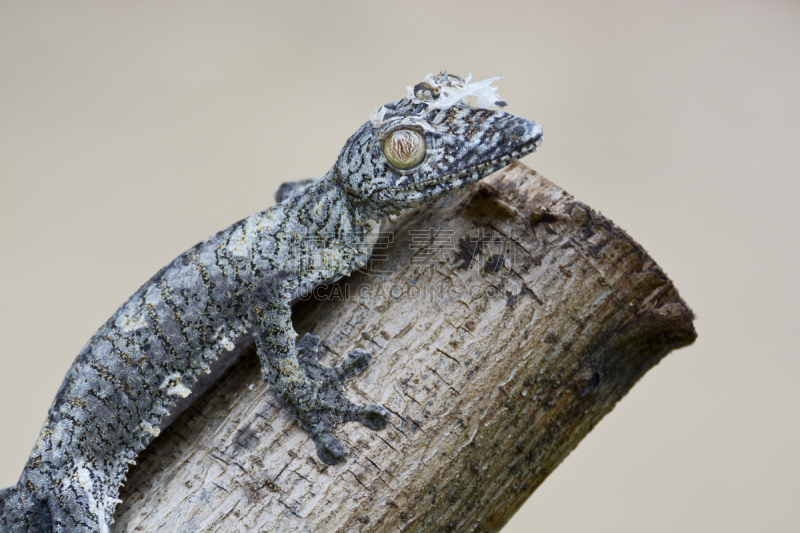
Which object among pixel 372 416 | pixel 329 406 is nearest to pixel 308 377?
pixel 329 406

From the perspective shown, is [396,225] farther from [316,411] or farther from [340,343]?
[316,411]

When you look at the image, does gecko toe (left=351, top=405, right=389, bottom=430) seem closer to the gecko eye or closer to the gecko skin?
the gecko skin

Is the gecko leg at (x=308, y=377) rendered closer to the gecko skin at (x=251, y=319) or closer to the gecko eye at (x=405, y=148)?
the gecko skin at (x=251, y=319)

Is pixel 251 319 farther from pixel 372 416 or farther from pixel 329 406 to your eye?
pixel 372 416

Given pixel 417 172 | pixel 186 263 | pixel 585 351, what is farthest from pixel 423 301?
pixel 186 263

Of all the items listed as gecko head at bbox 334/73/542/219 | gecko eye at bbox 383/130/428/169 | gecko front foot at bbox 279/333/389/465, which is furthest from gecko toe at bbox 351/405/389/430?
gecko eye at bbox 383/130/428/169
